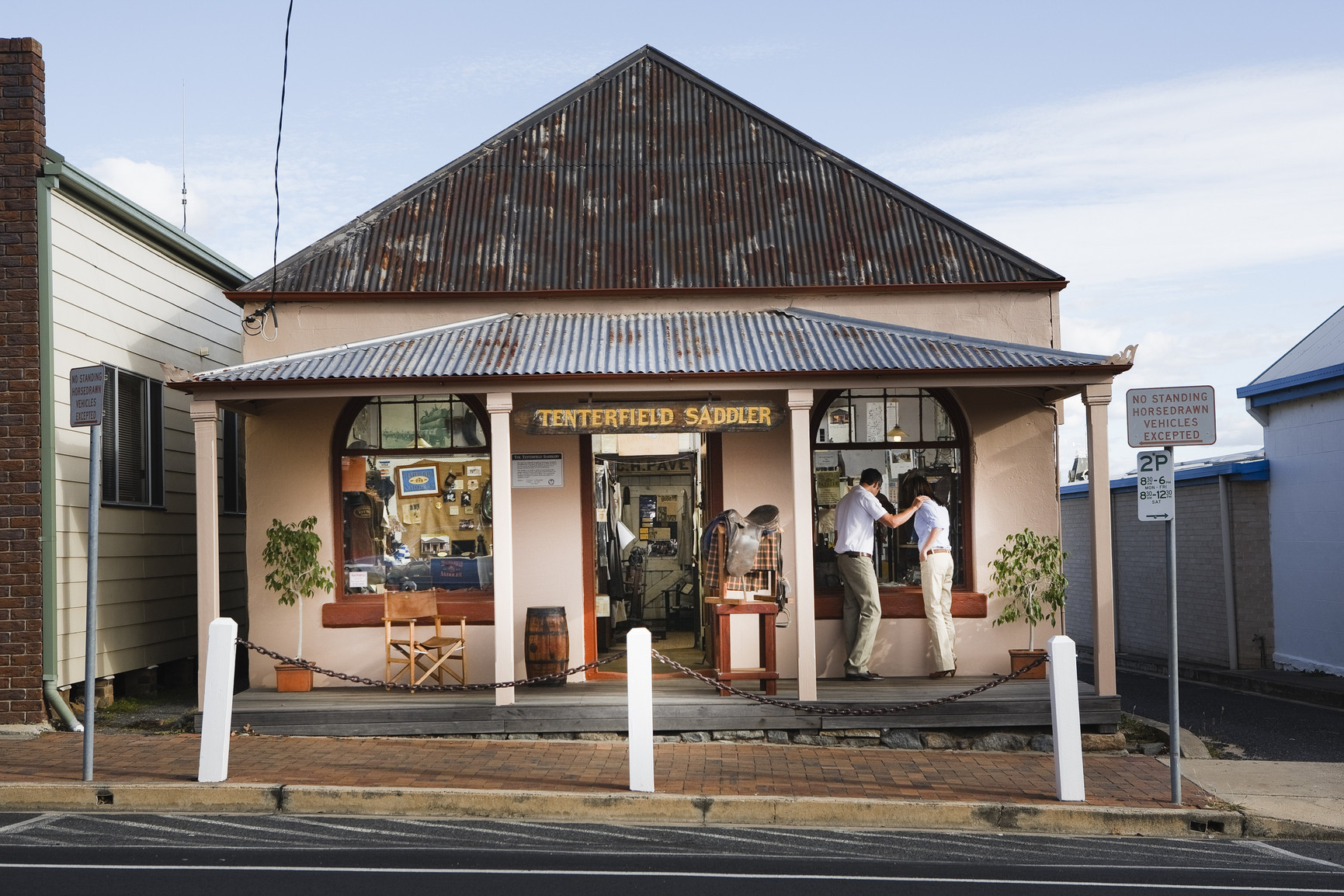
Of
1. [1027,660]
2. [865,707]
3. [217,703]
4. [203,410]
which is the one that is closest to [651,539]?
[1027,660]

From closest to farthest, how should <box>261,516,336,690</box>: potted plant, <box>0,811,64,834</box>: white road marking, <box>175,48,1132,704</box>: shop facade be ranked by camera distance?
<box>0,811,64,834</box>: white road marking < <box>175,48,1132,704</box>: shop facade < <box>261,516,336,690</box>: potted plant

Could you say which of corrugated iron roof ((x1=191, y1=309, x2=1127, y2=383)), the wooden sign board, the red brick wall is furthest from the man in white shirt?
the red brick wall

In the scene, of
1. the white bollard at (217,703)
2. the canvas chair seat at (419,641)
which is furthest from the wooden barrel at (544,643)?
the white bollard at (217,703)

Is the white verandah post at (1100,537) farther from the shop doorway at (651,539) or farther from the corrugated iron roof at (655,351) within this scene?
the shop doorway at (651,539)

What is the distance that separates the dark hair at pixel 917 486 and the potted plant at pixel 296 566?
555 centimetres

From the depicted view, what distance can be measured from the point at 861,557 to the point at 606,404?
9.04ft

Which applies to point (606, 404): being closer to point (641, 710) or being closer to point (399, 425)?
point (399, 425)

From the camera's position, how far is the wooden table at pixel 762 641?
10906 mm

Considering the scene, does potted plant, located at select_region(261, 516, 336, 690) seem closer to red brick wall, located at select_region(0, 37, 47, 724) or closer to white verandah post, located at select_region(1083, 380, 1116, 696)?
red brick wall, located at select_region(0, 37, 47, 724)

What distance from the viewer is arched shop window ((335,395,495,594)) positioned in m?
12.3

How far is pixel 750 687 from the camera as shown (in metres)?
11.5

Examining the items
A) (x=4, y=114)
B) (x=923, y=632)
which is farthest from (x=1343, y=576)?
(x=4, y=114)

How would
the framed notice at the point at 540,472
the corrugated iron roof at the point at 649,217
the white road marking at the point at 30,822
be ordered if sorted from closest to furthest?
the white road marking at the point at 30,822
the framed notice at the point at 540,472
the corrugated iron roof at the point at 649,217

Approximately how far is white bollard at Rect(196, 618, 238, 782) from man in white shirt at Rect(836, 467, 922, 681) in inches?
214
